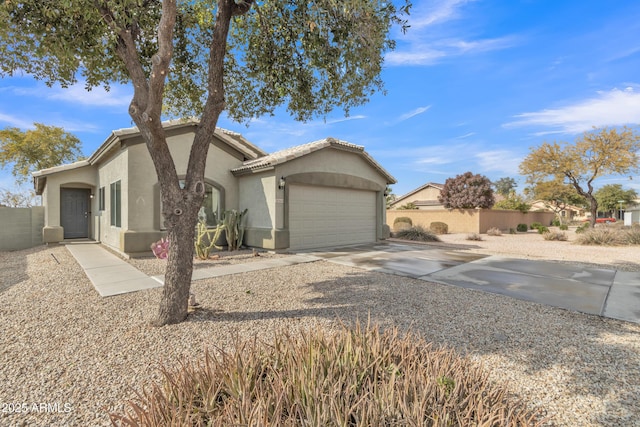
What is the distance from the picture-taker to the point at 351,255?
1113 cm

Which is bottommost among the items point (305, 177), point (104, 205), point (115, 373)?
point (115, 373)

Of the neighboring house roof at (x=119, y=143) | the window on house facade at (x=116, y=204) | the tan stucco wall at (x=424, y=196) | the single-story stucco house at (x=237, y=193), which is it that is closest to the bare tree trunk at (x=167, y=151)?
the neighboring house roof at (x=119, y=143)

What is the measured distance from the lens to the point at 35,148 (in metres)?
25.1

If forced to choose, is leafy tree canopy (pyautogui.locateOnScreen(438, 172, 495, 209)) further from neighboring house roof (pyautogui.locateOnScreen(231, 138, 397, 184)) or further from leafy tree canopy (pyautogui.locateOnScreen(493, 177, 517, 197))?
leafy tree canopy (pyautogui.locateOnScreen(493, 177, 517, 197))

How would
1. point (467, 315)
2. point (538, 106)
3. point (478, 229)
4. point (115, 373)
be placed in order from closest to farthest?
point (115, 373) < point (467, 315) < point (538, 106) < point (478, 229)

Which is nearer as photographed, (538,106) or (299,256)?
(299,256)

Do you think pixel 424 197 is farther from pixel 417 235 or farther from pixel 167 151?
pixel 167 151

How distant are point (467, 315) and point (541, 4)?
8.47m

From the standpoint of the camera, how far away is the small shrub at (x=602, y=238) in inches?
617

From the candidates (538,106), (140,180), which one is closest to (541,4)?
(538,106)

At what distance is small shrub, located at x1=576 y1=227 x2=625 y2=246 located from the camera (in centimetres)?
1568

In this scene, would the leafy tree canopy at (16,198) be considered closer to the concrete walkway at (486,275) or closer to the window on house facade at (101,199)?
the window on house facade at (101,199)

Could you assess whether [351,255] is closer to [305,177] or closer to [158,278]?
[305,177]

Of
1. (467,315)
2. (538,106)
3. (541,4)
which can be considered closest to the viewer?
(467,315)
